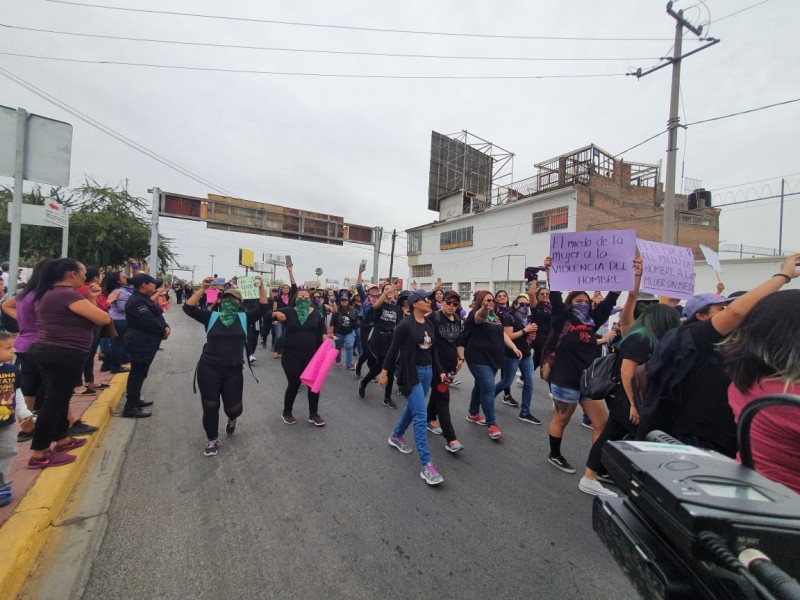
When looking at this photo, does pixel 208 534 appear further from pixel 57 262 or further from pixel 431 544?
pixel 57 262

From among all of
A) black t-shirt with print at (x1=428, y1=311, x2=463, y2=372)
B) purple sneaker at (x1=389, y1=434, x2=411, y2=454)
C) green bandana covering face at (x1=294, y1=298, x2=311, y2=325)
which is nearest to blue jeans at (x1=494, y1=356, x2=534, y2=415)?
black t-shirt with print at (x1=428, y1=311, x2=463, y2=372)

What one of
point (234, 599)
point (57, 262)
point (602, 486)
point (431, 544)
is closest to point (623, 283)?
point (602, 486)

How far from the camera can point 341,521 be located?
2.88 metres

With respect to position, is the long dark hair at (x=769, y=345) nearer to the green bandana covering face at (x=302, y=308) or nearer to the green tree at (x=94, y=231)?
the green bandana covering face at (x=302, y=308)

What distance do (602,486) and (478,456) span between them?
1.22 m

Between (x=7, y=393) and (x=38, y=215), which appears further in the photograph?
(x=38, y=215)

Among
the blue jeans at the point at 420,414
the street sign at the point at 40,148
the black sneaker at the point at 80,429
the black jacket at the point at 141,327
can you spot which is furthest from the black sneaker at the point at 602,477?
the street sign at the point at 40,148

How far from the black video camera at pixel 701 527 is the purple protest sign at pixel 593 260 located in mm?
2800

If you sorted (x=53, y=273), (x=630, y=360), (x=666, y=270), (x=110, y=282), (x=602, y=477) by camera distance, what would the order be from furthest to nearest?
(x=110, y=282) → (x=666, y=270) → (x=602, y=477) → (x=53, y=273) → (x=630, y=360)

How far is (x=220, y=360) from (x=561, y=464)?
385 centimetres

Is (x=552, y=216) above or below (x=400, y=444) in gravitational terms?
above

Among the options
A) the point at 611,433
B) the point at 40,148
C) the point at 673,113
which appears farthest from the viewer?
the point at 673,113

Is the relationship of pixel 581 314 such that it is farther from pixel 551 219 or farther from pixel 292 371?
pixel 551 219

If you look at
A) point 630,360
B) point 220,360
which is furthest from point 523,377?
point 220,360
